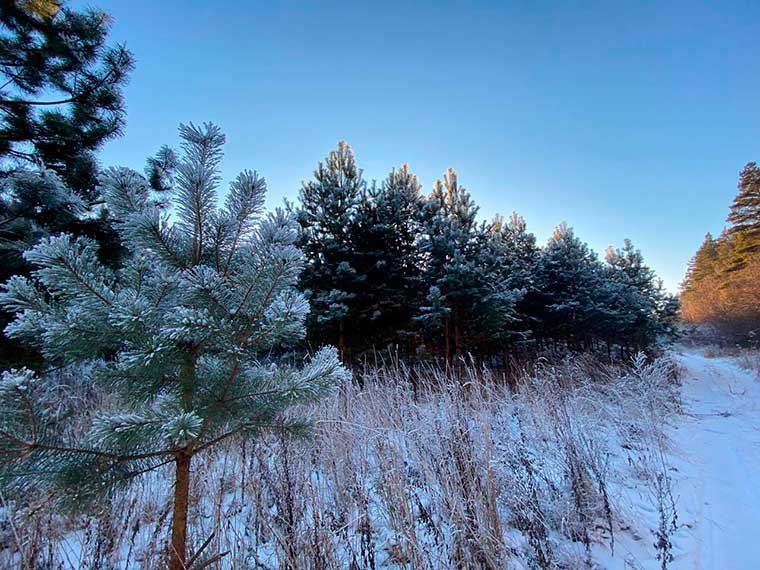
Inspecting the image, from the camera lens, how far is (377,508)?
6.85 ft

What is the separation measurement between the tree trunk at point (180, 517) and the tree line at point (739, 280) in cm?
2132

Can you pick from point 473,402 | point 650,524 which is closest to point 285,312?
point 473,402

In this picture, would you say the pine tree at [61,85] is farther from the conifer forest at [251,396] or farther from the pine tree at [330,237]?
the pine tree at [330,237]

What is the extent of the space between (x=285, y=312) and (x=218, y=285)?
0.19 m

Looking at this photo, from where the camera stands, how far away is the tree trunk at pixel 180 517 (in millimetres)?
875

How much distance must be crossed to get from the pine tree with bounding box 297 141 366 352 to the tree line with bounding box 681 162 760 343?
18.2 m

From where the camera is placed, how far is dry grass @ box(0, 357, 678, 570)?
150 cm

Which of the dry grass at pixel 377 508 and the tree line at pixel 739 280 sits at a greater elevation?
the tree line at pixel 739 280

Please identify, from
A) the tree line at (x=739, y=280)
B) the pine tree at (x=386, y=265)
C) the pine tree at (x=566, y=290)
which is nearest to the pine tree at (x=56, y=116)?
the pine tree at (x=386, y=265)

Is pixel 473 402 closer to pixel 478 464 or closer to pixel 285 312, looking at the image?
pixel 478 464

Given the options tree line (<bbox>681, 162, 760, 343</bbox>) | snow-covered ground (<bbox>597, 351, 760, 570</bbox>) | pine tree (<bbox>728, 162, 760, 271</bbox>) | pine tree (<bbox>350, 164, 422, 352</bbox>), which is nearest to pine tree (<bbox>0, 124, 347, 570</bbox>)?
snow-covered ground (<bbox>597, 351, 760, 570</bbox>)

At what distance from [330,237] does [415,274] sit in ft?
8.89

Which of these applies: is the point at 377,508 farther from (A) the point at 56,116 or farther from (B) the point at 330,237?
(B) the point at 330,237

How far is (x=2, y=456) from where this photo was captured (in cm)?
67
